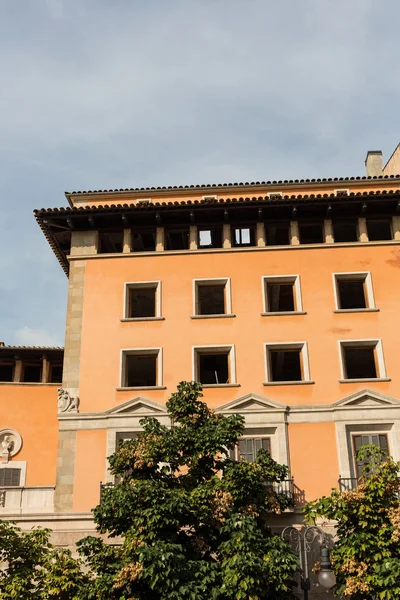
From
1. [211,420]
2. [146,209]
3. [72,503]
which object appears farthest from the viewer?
[146,209]

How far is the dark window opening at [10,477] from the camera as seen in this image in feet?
100

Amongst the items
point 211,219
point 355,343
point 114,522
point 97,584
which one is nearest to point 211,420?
point 114,522

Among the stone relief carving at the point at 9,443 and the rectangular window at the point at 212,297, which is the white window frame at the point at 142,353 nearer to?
the rectangular window at the point at 212,297

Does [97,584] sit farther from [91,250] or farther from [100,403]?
[91,250]

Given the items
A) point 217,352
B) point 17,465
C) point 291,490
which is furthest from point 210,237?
point 17,465

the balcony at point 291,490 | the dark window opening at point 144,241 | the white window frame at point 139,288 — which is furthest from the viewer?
the dark window opening at point 144,241

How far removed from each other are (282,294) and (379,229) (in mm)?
4779

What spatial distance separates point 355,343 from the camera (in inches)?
1102

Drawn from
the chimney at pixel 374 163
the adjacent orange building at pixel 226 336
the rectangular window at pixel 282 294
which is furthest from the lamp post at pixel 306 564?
the chimney at pixel 374 163

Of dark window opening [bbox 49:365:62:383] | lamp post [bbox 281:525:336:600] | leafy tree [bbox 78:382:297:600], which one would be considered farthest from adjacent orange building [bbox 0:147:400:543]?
leafy tree [bbox 78:382:297:600]

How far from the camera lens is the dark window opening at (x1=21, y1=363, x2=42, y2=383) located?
34.8 metres

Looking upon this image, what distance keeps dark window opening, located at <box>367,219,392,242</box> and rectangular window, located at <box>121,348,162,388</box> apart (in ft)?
32.6

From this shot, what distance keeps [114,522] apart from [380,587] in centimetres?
726

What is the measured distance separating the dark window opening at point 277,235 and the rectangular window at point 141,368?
22.0 feet
